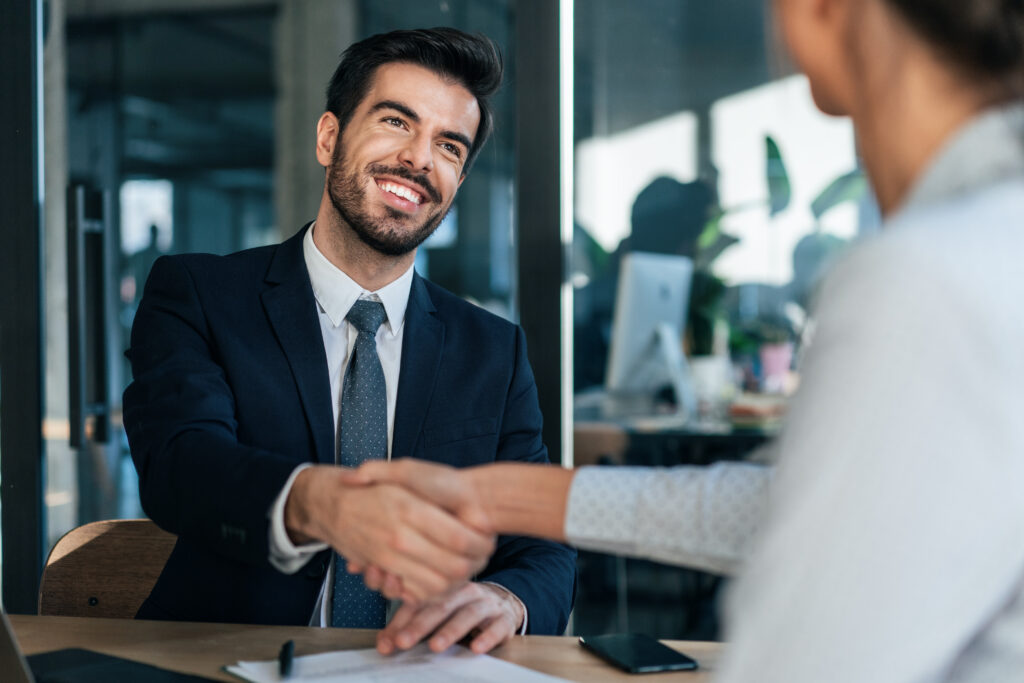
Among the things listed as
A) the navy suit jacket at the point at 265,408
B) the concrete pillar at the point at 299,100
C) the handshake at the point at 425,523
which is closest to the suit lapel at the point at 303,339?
the navy suit jacket at the point at 265,408

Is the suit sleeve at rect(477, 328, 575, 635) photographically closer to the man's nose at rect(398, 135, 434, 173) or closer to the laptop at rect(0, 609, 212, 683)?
the man's nose at rect(398, 135, 434, 173)

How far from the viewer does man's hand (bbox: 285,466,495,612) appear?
3.75ft

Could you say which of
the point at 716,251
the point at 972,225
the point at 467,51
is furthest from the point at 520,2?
the point at 972,225

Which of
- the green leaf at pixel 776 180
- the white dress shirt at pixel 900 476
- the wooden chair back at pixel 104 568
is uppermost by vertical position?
the green leaf at pixel 776 180

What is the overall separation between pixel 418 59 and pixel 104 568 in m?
1.16

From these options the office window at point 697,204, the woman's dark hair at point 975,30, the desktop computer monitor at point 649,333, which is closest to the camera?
the woman's dark hair at point 975,30

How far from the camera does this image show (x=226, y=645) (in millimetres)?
1245

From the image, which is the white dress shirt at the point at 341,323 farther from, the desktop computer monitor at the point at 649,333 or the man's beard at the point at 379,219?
the desktop computer monitor at the point at 649,333

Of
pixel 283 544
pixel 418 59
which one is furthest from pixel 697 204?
pixel 283 544

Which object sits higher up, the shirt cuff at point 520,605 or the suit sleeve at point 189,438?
the suit sleeve at point 189,438

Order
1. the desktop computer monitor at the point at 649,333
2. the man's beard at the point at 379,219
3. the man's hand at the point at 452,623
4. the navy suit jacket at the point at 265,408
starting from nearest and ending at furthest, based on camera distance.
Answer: the man's hand at the point at 452,623 < the navy suit jacket at the point at 265,408 < the man's beard at the point at 379,219 < the desktop computer monitor at the point at 649,333

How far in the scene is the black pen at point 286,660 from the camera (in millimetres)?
1093

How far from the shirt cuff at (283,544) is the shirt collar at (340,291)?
0.61 m

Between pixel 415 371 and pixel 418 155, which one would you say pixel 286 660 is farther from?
pixel 418 155
